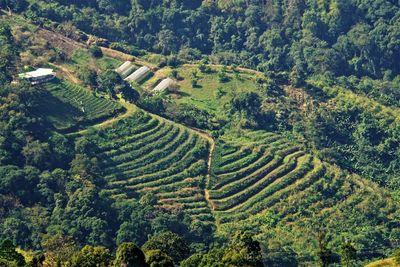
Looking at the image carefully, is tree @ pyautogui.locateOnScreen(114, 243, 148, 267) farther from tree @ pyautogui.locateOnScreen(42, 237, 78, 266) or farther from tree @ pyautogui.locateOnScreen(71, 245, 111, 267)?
tree @ pyautogui.locateOnScreen(42, 237, 78, 266)

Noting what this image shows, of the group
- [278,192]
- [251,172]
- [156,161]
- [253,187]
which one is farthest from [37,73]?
[278,192]

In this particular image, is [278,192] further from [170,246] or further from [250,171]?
[170,246]

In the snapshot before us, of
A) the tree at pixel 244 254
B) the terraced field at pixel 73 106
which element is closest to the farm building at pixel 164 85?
the terraced field at pixel 73 106

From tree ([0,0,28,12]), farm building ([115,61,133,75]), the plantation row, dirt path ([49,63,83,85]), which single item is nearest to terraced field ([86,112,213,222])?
the plantation row

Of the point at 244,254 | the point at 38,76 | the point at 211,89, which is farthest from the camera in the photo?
the point at 211,89

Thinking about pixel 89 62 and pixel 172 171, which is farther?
→ pixel 89 62

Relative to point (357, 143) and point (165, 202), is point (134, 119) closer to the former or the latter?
point (165, 202)
